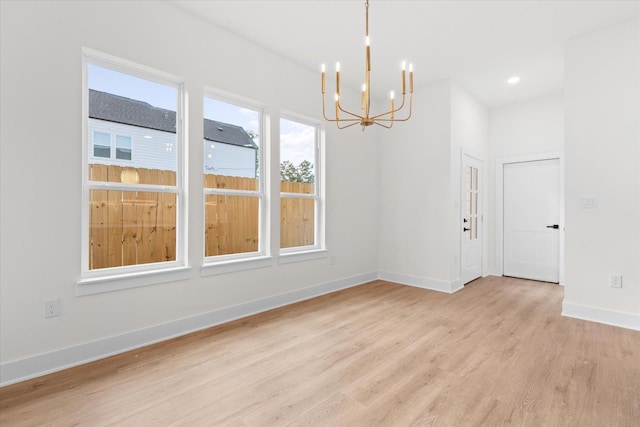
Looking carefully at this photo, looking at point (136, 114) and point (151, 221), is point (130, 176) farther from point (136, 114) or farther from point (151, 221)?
point (136, 114)

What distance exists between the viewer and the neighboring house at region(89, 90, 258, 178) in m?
2.58

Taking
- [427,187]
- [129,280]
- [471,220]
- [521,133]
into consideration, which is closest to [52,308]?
[129,280]

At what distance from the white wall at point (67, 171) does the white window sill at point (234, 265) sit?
80mm

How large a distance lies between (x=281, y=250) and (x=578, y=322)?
3.40m

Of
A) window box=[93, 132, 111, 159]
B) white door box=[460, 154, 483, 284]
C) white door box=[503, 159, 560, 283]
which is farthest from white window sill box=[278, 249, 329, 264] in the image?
white door box=[503, 159, 560, 283]

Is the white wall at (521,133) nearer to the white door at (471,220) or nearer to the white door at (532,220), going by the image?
the white door at (532,220)

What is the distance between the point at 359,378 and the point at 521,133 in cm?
515

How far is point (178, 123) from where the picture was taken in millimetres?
3039

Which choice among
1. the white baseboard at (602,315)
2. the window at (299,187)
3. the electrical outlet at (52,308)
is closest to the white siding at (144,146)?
the electrical outlet at (52,308)

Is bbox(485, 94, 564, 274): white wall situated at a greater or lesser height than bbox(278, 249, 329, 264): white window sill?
greater

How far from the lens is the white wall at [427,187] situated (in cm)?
→ 454

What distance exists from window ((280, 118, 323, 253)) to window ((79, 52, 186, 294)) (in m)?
1.34

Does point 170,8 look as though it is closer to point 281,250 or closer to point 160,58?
point 160,58

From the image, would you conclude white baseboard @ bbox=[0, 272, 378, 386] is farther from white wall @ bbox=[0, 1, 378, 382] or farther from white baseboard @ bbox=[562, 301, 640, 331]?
white baseboard @ bbox=[562, 301, 640, 331]
